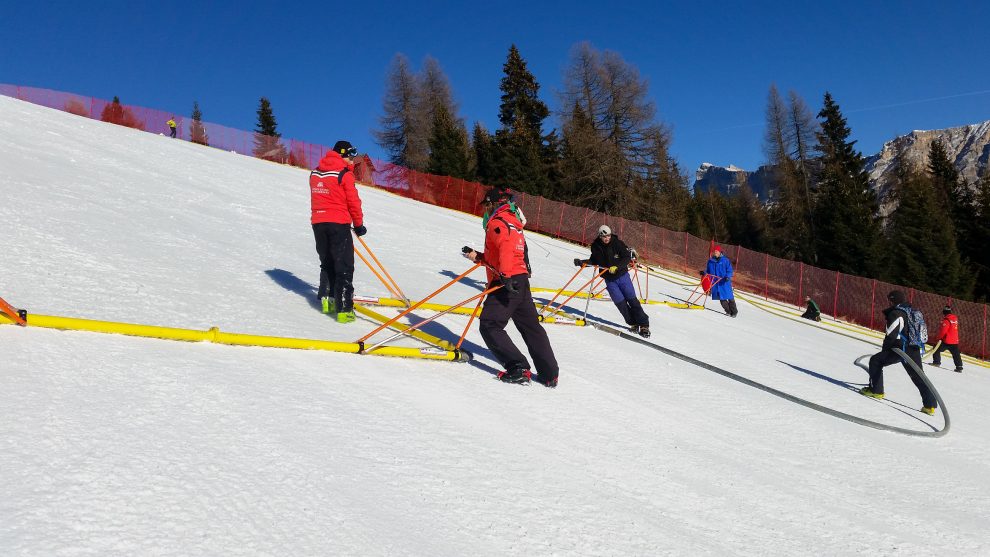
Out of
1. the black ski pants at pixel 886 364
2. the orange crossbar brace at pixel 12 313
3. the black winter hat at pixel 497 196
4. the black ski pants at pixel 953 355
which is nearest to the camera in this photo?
the orange crossbar brace at pixel 12 313

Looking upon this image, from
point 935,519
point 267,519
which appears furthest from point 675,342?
point 267,519

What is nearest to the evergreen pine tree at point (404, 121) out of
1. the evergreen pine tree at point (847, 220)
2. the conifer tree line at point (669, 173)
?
the conifer tree line at point (669, 173)

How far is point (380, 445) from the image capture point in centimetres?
298

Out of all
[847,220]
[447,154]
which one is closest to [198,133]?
[447,154]

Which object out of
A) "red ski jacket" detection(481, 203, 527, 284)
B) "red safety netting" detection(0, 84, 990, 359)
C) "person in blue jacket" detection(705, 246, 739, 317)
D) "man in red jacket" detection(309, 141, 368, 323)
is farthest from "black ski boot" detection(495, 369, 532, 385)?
"red safety netting" detection(0, 84, 990, 359)

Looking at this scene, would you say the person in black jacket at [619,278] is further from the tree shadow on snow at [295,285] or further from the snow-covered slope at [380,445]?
the tree shadow on snow at [295,285]

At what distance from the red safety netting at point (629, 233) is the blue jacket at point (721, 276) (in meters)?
10.2

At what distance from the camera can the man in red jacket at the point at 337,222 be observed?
580 centimetres

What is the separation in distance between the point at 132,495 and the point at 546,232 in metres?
27.7

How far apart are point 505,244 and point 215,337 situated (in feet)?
7.31

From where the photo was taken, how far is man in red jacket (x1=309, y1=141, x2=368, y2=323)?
5805mm

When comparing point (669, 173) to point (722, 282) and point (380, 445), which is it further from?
point (380, 445)

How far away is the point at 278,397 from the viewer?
3.36 meters

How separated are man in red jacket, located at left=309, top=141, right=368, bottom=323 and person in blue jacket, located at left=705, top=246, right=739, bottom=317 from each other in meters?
9.74
